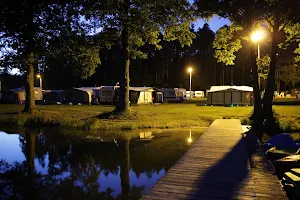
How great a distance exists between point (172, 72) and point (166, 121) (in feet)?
173

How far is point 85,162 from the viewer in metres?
10.0

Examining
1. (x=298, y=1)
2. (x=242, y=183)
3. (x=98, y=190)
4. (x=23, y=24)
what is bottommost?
(x=98, y=190)

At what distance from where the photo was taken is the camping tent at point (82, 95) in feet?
143

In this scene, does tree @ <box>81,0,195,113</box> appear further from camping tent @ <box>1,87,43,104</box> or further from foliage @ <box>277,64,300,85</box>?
camping tent @ <box>1,87,43,104</box>

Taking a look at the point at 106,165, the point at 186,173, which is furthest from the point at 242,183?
the point at 106,165

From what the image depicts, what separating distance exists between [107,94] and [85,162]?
33.8 metres

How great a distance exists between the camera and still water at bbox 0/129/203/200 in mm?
7156

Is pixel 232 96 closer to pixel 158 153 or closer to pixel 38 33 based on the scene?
pixel 158 153

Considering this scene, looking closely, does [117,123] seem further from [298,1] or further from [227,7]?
[298,1]

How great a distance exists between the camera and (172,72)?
2830 inches

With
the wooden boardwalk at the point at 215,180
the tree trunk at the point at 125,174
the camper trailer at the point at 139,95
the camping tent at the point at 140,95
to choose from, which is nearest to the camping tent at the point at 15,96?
the camper trailer at the point at 139,95

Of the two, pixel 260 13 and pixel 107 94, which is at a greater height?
pixel 260 13

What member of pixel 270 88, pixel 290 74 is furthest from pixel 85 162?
pixel 290 74

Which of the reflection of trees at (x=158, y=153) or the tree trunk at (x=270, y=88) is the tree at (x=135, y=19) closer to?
the tree trunk at (x=270, y=88)
